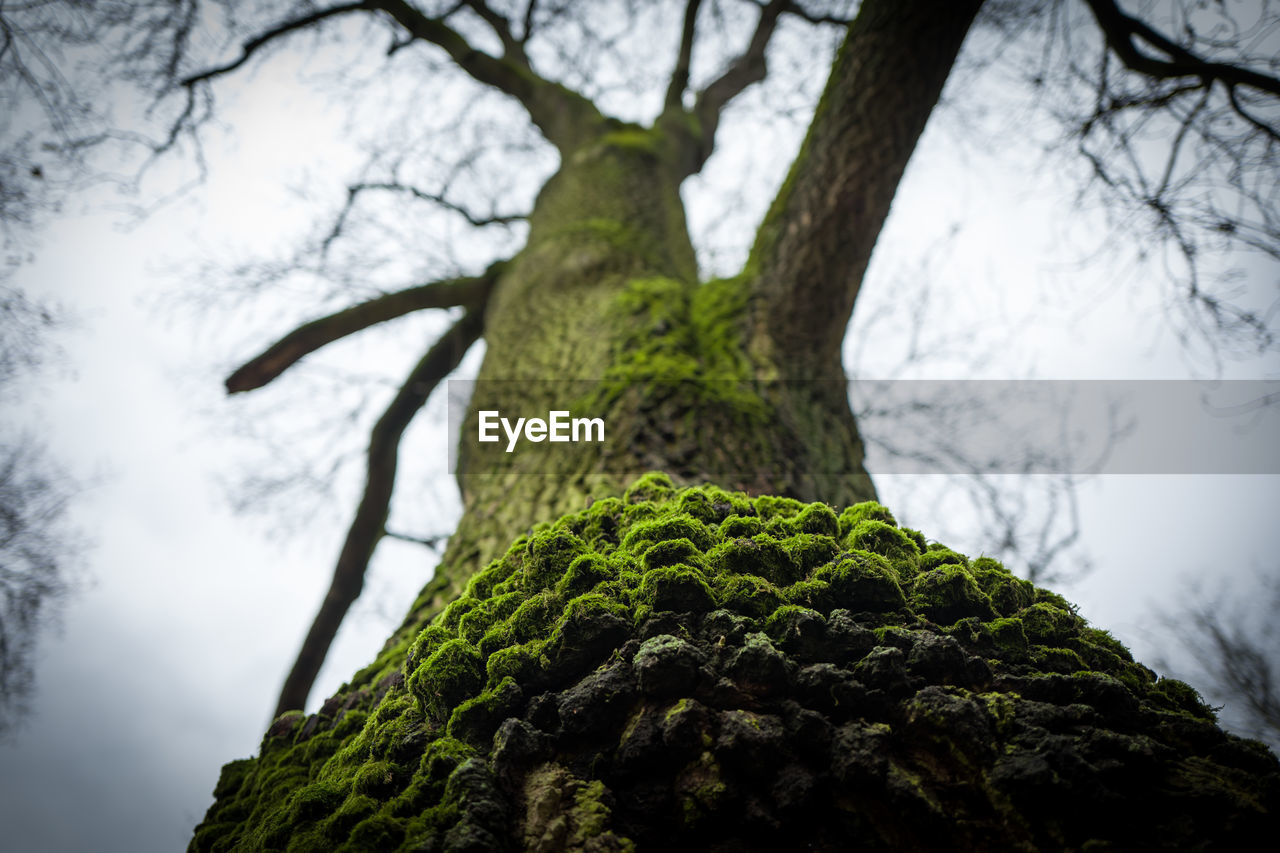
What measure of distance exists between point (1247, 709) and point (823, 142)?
7014 millimetres

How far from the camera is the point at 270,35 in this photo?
177 inches

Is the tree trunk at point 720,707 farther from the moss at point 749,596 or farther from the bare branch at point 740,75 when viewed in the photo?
the bare branch at point 740,75

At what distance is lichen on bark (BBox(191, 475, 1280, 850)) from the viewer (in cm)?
84

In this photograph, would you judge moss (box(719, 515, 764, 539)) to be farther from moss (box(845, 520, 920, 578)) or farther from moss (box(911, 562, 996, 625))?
moss (box(911, 562, 996, 625))

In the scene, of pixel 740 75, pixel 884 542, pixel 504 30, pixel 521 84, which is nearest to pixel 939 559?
pixel 884 542

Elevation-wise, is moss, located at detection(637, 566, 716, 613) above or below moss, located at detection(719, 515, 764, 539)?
below

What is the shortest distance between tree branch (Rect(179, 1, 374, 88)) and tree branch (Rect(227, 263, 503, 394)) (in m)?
2.02

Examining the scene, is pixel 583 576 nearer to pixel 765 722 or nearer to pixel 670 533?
pixel 670 533

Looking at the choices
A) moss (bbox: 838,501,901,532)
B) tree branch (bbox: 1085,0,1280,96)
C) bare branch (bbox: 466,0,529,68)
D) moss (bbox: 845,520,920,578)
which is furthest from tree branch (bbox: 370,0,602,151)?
moss (bbox: 845,520,920,578)

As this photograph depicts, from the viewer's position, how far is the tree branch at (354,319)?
3.64 m

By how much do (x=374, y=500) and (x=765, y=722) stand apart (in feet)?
12.5

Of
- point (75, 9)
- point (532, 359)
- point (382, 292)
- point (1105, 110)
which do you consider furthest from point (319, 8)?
point (1105, 110)

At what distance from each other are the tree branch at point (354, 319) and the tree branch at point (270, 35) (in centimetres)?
202

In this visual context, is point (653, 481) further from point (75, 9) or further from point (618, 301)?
point (75, 9)
